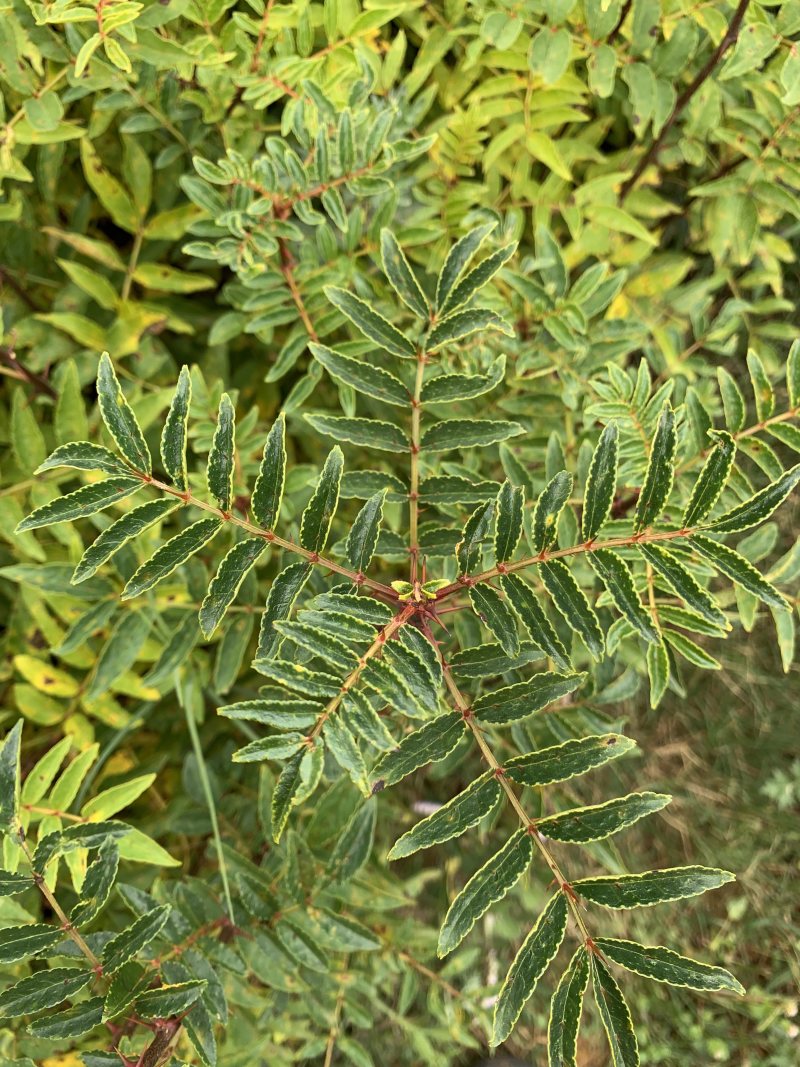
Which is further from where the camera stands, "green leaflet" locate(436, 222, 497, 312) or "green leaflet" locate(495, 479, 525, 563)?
"green leaflet" locate(436, 222, 497, 312)

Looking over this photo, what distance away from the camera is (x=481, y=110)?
144 cm

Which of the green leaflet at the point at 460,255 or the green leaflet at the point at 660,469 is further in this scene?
the green leaflet at the point at 460,255

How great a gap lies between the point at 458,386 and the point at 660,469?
0.28 metres

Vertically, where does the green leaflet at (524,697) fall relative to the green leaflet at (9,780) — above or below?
above

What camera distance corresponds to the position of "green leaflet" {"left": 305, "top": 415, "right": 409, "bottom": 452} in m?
0.98

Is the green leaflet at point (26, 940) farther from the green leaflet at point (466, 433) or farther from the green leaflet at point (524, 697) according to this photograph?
the green leaflet at point (466, 433)

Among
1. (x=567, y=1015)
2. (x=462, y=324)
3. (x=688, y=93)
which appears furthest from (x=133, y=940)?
(x=688, y=93)

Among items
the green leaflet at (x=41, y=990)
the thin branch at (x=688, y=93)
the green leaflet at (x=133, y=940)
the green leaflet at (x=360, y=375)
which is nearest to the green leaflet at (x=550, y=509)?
the green leaflet at (x=360, y=375)

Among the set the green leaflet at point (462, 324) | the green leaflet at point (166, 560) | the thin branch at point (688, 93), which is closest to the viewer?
the green leaflet at point (166, 560)

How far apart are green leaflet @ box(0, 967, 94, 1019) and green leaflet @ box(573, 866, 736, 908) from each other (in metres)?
0.54

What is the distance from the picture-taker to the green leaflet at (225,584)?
2.75 ft

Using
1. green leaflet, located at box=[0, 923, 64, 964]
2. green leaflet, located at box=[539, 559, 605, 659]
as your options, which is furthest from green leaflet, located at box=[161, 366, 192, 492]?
green leaflet, located at box=[0, 923, 64, 964]

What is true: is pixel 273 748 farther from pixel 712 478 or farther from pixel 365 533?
pixel 712 478

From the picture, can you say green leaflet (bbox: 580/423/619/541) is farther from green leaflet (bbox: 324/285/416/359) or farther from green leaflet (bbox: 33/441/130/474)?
green leaflet (bbox: 33/441/130/474)
